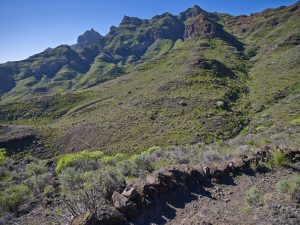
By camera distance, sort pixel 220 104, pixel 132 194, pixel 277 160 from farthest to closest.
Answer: pixel 220 104
pixel 277 160
pixel 132 194

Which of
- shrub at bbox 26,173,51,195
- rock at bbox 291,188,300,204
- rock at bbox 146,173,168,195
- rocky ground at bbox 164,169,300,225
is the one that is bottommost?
shrub at bbox 26,173,51,195

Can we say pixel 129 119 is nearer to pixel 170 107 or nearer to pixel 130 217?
pixel 170 107

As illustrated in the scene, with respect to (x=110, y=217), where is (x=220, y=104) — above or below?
below

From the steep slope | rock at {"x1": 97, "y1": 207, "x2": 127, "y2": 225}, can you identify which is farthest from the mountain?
the steep slope

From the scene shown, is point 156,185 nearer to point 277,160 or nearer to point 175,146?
point 277,160

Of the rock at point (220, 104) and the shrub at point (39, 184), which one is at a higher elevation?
the rock at point (220, 104)

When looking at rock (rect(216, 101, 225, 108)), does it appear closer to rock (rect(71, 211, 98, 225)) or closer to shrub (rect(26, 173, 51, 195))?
shrub (rect(26, 173, 51, 195))

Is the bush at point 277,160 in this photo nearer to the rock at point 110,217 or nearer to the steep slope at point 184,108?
the rock at point 110,217

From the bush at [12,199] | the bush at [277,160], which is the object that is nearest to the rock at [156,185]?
the bush at [277,160]

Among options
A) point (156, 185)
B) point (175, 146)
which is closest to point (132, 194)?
point (156, 185)

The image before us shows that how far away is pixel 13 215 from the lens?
461 inches

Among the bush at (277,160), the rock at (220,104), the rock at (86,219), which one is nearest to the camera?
the rock at (86,219)

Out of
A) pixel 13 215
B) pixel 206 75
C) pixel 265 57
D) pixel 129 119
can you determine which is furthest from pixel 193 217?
pixel 265 57

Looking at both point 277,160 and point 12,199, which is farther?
point 12,199
